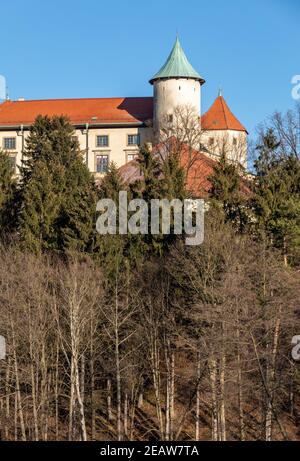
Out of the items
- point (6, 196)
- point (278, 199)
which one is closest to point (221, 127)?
point (6, 196)

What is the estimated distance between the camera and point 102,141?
3115 inches

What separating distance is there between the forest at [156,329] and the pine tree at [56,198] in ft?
0.46

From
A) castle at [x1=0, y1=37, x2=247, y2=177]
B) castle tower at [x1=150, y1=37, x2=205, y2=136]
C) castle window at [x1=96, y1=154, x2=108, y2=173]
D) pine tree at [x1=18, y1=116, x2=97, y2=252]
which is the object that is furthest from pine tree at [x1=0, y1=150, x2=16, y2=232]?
castle window at [x1=96, y1=154, x2=108, y2=173]

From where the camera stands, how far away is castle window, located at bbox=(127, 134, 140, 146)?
77.7m

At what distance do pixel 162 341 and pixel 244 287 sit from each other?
4.82m

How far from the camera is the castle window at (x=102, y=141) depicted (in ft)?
259

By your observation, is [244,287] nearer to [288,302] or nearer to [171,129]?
[288,302]

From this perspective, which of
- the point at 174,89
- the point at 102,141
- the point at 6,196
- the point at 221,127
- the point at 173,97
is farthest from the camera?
the point at 102,141

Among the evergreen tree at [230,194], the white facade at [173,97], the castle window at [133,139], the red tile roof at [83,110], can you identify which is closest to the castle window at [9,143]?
the red tile roof at [83,110]

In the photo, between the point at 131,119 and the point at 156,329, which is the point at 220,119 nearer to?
the point at 131,119

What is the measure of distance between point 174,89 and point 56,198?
33054 mm
